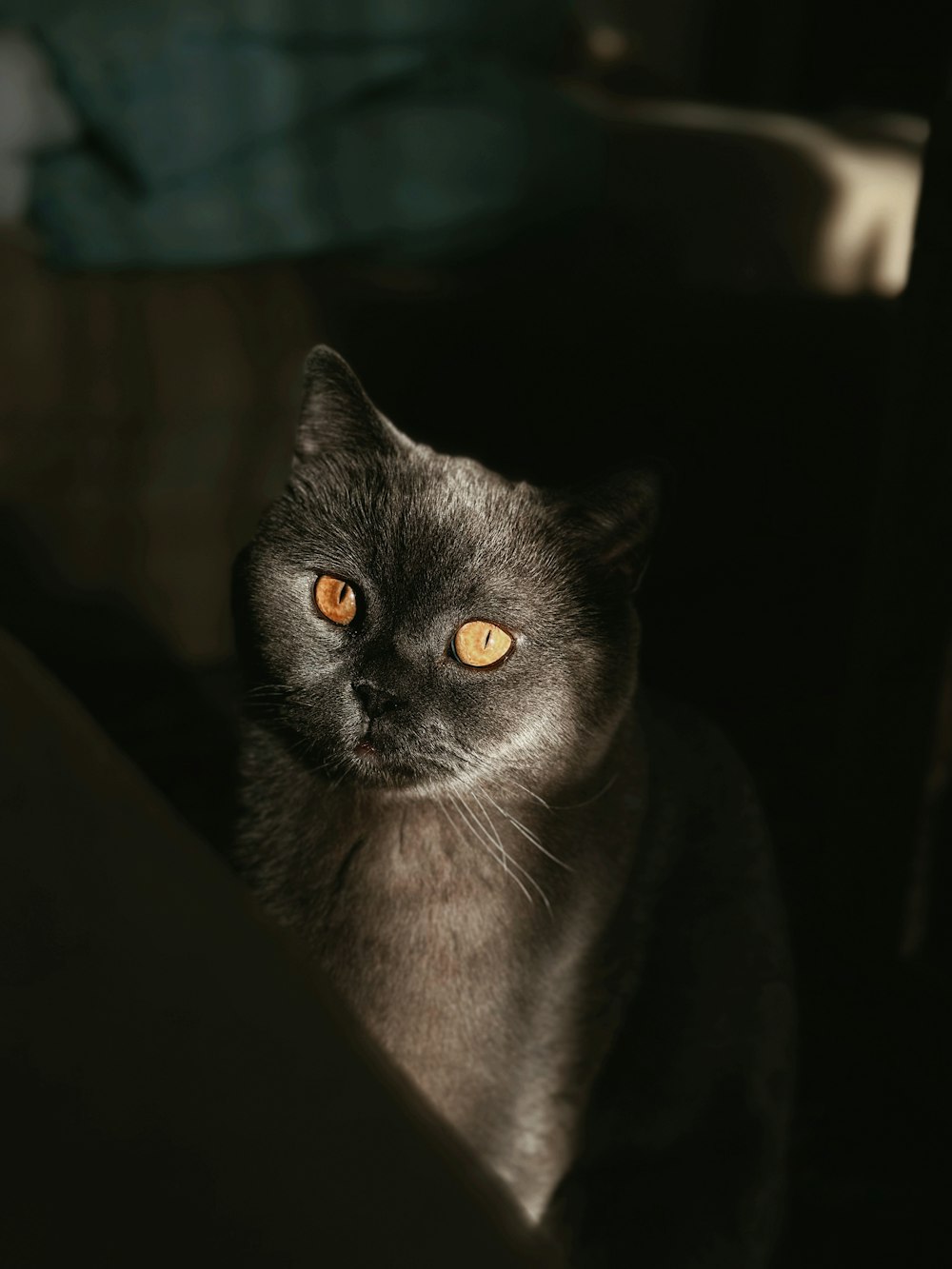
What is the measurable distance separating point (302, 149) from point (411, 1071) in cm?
58

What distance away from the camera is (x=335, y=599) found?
473mm

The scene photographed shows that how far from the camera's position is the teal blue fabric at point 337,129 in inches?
27.3

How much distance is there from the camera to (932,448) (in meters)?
0.58

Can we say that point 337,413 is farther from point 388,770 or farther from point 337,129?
→ point 337,129

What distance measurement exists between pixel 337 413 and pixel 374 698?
127 millimetres

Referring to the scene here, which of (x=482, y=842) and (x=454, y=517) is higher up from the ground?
(x=454, y=517)

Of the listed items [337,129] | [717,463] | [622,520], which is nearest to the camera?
[622,520]

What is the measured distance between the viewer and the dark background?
1.83 ft

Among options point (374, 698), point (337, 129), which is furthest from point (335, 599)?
point (337, 129)

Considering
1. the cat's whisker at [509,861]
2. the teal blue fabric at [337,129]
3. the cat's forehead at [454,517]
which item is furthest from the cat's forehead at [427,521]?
the teal blue fabric at [337,129]

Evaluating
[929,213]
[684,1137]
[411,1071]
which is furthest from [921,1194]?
[929,213]

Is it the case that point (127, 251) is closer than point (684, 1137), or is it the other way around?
point (684, 1137)

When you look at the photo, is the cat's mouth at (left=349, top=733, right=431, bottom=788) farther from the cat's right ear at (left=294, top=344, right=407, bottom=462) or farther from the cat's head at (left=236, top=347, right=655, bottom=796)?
the cat's right ear at (left=294, top=344, right=407, bottom=462)

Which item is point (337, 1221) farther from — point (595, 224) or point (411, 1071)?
point (595, 224)
